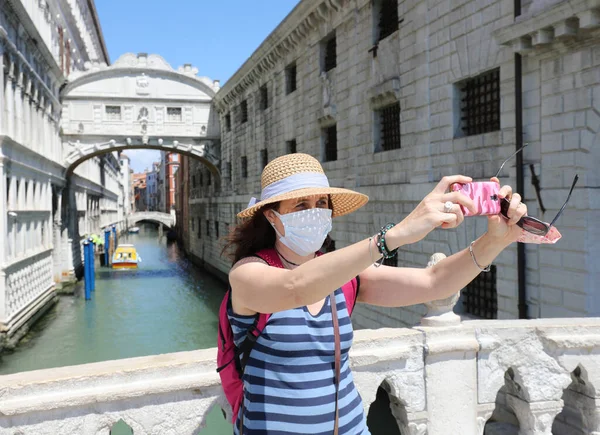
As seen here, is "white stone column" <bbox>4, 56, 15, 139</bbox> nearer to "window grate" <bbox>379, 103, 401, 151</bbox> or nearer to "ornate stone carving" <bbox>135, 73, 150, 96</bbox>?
"window grate" <bbox>379, 103, 401, 151</bbox>

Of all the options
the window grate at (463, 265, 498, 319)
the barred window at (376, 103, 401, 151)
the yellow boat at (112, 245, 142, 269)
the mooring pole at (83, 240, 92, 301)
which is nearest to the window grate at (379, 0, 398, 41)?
the barred window at (376, 103, 401, 151)

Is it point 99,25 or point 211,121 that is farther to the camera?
point 99,25

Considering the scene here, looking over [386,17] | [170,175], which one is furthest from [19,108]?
[170,175]

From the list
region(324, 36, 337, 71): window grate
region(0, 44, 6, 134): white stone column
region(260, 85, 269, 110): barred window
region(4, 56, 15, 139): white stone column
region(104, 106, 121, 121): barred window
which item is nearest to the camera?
region(0, 44, 6, 134): white stone column

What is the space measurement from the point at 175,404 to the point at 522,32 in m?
6.16

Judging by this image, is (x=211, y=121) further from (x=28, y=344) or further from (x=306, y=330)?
(x=306, y=330)

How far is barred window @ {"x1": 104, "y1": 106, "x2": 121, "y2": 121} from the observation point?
2378 cm

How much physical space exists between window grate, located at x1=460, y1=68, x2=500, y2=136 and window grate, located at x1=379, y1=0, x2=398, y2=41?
102 inches

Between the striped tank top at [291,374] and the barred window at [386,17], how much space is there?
9.55 metres

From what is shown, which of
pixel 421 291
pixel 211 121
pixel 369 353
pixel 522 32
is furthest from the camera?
pixel 211 121

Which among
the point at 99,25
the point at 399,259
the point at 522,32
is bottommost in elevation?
the point at 399,259

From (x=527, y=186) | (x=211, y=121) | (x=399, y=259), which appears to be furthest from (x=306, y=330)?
(x=211, y=121)

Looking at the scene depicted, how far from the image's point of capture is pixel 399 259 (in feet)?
34.1

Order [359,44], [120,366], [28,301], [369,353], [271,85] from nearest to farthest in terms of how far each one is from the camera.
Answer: [120,366] < [369,353] < [359,44] < [28,301] < [271,85]
